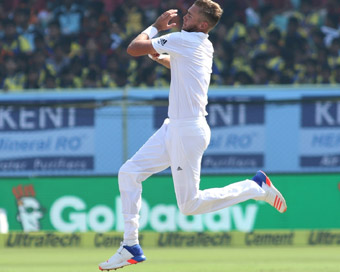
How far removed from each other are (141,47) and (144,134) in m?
4.91

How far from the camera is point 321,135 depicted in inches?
479

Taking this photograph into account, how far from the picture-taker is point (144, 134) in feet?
40.0

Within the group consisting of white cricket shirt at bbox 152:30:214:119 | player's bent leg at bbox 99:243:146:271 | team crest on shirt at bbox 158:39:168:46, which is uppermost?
team crest on shirt at bbox 158:39:168:46

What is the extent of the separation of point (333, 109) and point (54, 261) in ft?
15.7

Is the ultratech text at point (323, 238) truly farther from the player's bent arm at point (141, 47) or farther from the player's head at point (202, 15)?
the player's bent arm at point (141, 47)

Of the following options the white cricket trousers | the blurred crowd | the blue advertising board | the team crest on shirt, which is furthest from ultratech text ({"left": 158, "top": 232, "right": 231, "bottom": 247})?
the team crest on shirt

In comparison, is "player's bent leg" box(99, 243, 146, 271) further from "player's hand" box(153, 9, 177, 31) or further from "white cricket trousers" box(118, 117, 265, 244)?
"player's hand" box(153, 9, 177, 31)

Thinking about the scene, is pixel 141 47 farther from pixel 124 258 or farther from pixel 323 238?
pixel 323 238

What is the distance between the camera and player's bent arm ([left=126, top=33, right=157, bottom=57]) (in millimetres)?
7305

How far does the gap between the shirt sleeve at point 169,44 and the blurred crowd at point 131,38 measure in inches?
282

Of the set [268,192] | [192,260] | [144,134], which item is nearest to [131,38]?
[144,134]

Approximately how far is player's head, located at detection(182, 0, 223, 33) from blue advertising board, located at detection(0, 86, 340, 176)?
4509 millimetres

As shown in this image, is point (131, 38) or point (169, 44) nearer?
point (169, 44)

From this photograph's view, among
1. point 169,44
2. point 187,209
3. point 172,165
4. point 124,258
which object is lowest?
point 124,258
